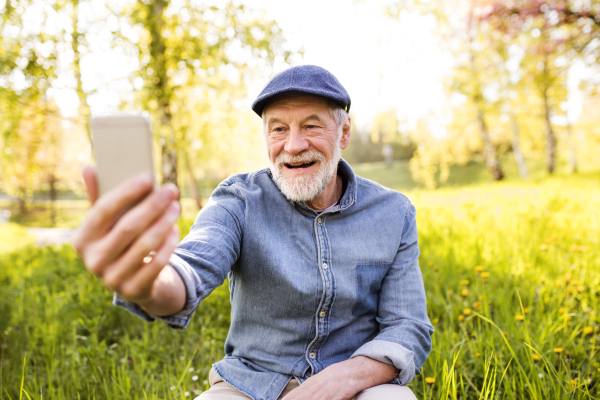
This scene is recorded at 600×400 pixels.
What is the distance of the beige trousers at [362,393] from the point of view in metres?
1.48

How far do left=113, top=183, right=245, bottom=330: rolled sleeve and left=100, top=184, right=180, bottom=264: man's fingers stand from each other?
0.99ft

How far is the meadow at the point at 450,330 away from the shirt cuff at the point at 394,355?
18 centimetres

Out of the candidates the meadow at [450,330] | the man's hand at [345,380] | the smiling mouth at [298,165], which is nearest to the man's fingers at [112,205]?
the man's hand at [345,380]

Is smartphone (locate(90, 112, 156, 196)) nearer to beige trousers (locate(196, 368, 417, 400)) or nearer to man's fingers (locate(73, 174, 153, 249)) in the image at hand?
man's fingers (locate(73, 174, 153, 249))

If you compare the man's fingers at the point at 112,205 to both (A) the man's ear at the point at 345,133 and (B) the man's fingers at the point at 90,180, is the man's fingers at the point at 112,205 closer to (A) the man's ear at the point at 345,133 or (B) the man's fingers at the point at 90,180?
(B) the man's fingers at the point at 90,180

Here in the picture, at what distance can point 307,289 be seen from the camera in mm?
1615

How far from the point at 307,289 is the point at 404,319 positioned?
0.51 metres

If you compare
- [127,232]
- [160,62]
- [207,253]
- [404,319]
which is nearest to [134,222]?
[127,232]

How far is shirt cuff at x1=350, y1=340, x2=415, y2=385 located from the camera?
1532 millimetres

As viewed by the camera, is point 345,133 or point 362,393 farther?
point 345,133

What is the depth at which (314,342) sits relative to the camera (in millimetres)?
1639

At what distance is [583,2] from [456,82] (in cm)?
325

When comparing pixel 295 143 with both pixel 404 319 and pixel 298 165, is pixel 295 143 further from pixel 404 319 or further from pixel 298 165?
pixel 404 319

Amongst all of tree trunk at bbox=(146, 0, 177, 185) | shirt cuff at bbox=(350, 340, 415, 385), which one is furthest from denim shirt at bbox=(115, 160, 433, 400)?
tree trunk at bbox=(146, 0, 177, 185)
